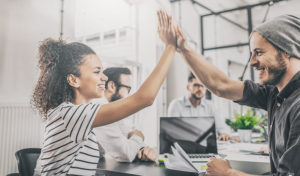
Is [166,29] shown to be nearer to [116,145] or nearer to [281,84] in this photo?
[281,84]

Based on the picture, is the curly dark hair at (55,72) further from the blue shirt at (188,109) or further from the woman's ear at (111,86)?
the blue shirt at (188,109)

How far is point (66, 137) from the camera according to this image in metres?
0.99

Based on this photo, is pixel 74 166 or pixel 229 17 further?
pixel 229 17

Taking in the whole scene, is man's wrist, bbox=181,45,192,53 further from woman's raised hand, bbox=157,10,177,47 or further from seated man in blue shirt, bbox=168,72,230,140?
seated man in blue shirt, bbox=168,72,230,140

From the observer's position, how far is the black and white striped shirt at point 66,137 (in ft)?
3.16

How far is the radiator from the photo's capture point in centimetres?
217

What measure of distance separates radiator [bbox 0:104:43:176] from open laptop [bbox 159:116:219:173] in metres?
1.49

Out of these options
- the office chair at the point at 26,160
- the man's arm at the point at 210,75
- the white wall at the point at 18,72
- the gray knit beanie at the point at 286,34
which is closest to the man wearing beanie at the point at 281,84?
the gray knit beanie at the point at 286,34

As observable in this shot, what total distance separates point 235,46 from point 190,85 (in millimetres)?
2353

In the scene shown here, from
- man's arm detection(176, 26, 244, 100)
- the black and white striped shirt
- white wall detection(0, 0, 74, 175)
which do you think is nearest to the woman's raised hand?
man's arm detection(176, 26, 244, 100)

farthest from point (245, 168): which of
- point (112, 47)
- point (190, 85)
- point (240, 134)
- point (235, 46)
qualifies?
point (235, 46)

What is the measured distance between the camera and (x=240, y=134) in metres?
2.41

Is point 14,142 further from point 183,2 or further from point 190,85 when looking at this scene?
point 183,2

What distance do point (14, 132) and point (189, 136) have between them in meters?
1.80
